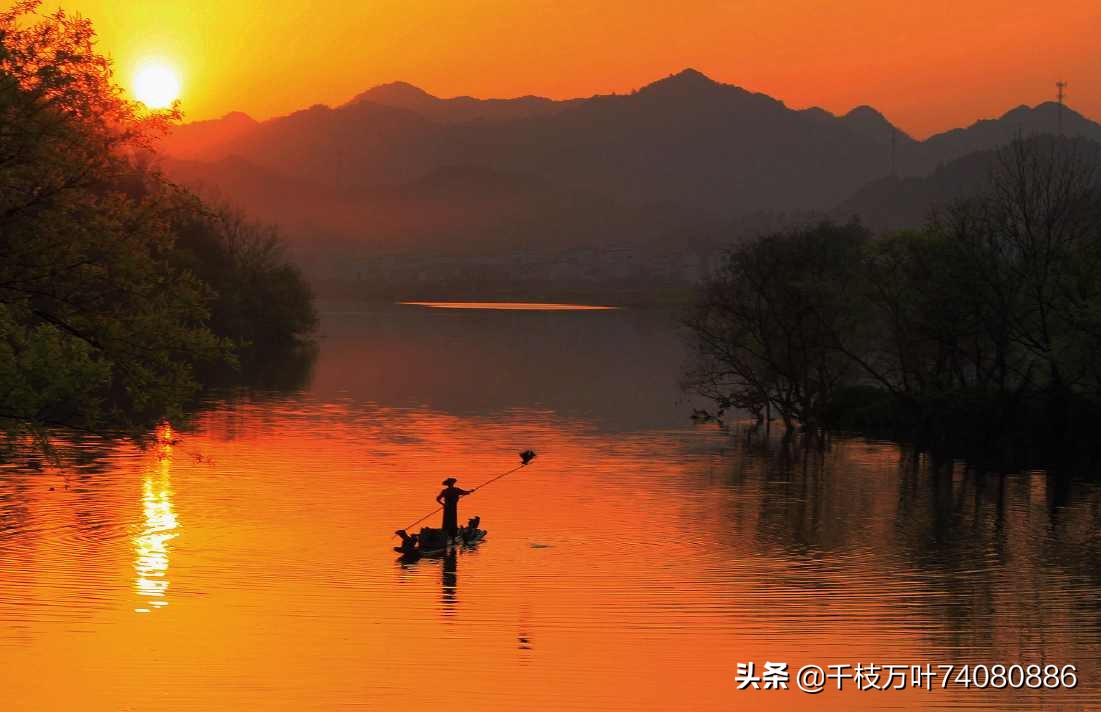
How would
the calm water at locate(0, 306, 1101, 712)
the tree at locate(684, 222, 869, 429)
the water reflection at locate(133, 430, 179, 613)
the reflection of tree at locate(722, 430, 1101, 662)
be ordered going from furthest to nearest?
1. the tree at locate(684, 222, 869, 429)
2. the water reflection at locate(133, 430, 179, 613)
3. the reflection of tree at locate(722, 430, 1101, 662)
4. the calm water at locate(0, 306, 1101, 712)

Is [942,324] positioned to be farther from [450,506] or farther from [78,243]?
[78,243]

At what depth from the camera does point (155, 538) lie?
42031 mm

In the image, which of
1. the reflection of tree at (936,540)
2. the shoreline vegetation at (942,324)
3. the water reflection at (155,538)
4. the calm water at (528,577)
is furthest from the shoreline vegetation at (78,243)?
the shoreline vegetation at (942,324)

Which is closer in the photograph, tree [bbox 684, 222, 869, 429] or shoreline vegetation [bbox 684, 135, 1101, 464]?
shoreline vegetation [bbox 684, 135, 1101, 464]

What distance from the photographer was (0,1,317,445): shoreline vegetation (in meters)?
28.3

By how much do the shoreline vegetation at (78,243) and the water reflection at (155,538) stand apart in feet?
7.95

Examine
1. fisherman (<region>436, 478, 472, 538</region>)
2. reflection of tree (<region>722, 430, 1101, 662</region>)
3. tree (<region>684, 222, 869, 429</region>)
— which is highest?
tree (<region>684, 222, 869, 429</region>)

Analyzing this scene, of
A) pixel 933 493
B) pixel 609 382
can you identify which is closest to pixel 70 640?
pixel 933 493

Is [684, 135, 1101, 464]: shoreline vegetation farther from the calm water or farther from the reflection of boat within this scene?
the reflection of boat

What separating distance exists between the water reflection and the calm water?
0.16m

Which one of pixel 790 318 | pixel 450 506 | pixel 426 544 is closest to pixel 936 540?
pixel 450 506

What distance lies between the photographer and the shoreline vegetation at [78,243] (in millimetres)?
28266

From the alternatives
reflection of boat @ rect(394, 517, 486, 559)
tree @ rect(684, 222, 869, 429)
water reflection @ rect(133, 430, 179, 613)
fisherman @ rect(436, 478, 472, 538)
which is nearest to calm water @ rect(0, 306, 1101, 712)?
water reflection @ rect(133, 430, 179, 613)

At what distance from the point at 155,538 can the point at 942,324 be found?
51.0m
